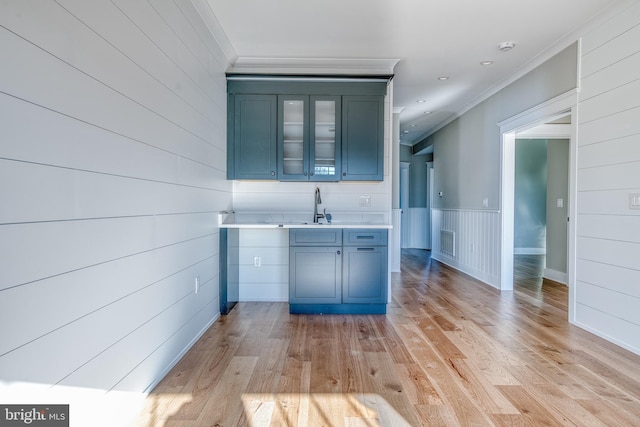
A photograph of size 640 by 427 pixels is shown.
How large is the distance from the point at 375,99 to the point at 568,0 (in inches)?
65.0

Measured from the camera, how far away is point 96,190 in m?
1.32

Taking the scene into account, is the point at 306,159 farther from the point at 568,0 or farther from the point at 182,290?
the point at 568,0

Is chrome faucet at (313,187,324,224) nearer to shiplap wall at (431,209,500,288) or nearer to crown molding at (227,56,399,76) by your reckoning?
crown molding at (227,56,399,76)

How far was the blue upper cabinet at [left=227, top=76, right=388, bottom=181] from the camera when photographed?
10.9ft

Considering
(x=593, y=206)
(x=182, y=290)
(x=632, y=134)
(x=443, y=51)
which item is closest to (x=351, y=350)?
(x=182, y=290)

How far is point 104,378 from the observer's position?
4.55 ft

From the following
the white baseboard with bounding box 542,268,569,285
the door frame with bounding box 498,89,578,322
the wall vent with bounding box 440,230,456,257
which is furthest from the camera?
the wall vent with bounding box 440,230,456,257

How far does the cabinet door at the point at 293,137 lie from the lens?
11.0 ft

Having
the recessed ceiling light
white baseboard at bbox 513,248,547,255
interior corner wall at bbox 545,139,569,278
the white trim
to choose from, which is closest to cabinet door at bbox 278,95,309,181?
the recessed ceiling light

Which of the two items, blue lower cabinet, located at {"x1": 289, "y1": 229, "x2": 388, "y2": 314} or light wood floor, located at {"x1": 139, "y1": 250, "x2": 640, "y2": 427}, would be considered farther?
blue lower cabinet, located at {"x1": 289, "y1": 229, "x2": 388, "y2": 314}

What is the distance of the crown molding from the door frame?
5.28ft

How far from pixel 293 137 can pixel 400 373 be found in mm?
2419

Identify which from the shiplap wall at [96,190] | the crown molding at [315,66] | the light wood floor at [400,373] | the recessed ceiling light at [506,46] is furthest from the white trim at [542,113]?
the shiplap wall at [96,190]

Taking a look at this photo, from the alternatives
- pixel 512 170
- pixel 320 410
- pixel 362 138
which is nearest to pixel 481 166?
pixel 512 170
